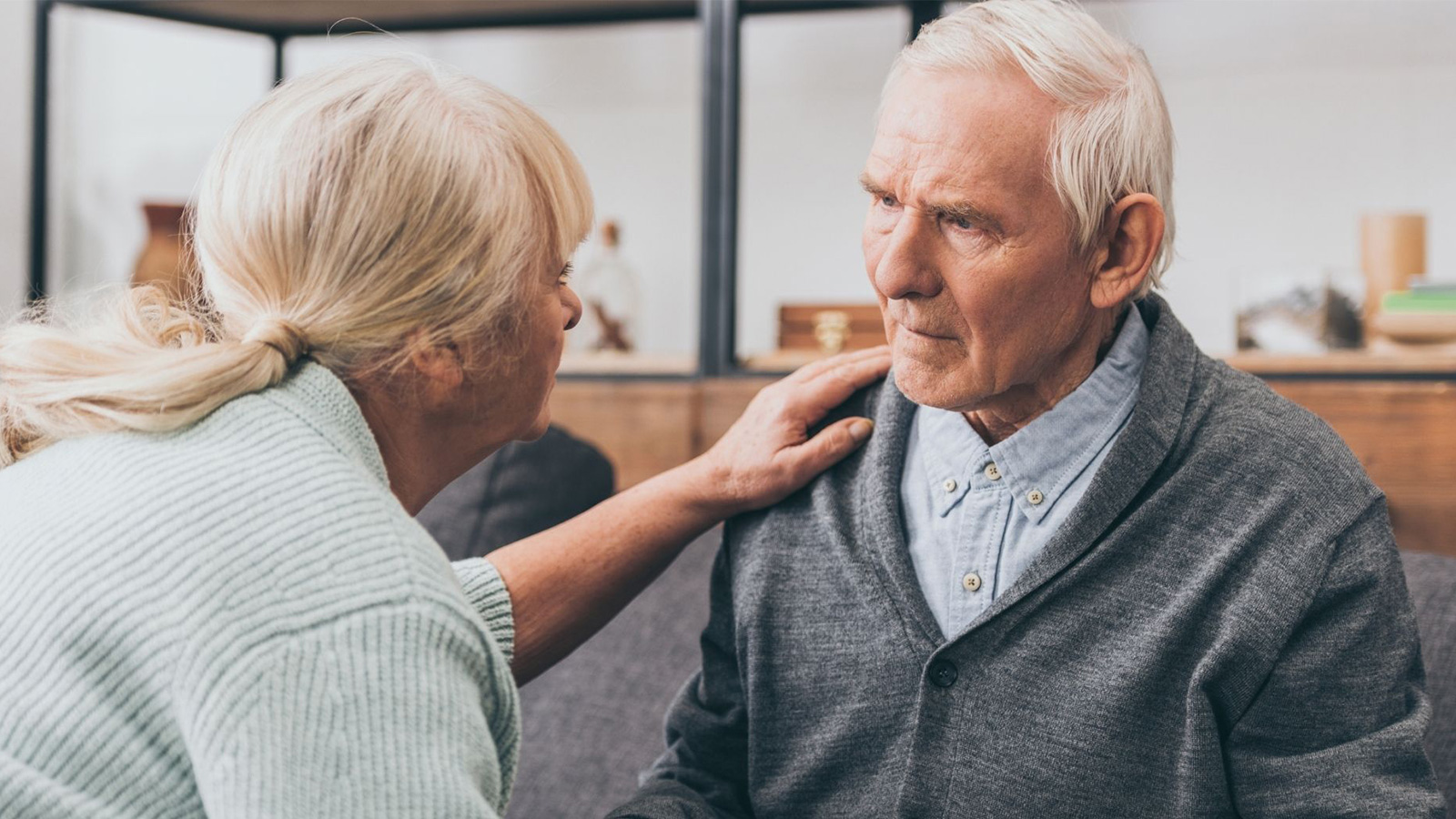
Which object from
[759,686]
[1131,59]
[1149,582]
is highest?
[1131,59]

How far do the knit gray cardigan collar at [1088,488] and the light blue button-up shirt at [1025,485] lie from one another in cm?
3

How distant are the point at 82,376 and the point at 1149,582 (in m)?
0.81

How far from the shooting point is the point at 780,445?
129 centimetres

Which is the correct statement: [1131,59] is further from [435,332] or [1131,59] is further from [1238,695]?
[435,332]

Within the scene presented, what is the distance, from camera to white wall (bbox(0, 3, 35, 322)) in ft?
9.57

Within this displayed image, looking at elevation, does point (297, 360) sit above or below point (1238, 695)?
above

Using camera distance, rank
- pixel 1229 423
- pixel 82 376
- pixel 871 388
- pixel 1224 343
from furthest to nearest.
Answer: pixel 1224 343, pixel 871 388, pixel 1229 423, pixel 82 376

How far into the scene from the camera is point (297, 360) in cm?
91

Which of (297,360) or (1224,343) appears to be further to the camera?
(1224,343)

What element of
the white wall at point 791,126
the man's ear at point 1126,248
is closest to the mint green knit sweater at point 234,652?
the man's ear at point 1126,248

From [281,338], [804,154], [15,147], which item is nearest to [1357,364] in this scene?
[804,154]

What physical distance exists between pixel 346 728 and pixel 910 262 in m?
0.62

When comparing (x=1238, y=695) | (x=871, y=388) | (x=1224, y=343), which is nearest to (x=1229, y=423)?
(x=1238, y=695)

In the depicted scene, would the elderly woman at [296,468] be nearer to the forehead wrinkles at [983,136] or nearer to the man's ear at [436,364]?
the man's ear at [436,364]
